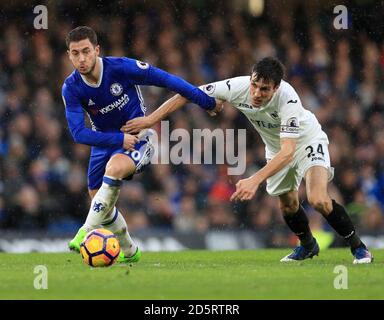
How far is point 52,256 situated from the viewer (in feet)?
34.9

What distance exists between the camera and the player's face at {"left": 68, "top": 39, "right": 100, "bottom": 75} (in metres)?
8.18

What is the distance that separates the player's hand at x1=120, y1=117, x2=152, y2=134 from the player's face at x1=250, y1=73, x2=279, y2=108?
93cm

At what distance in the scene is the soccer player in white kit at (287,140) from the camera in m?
8.09

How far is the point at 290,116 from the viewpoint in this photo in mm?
8188

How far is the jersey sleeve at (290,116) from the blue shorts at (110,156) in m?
1.22

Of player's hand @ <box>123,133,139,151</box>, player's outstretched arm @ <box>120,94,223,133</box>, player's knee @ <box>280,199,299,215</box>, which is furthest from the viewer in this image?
player's knee @ <box>280,199,299,215</box>

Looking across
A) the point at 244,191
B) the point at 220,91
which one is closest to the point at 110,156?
the point at 220,91

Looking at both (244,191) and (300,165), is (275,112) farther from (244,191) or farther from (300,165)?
(244,191)

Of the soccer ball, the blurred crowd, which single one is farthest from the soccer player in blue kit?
the blurred crowd

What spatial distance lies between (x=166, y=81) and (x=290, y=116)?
3.69 feet

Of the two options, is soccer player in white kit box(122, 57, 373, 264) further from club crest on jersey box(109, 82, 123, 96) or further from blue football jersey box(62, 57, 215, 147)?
club crest on jersey box(109, 82, 123, 96)

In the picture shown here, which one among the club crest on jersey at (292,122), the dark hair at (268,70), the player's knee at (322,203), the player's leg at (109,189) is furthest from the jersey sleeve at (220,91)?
the player's knee at (322,203)

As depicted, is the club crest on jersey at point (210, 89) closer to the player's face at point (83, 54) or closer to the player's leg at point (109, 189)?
the player's leg at point (109, 189)
